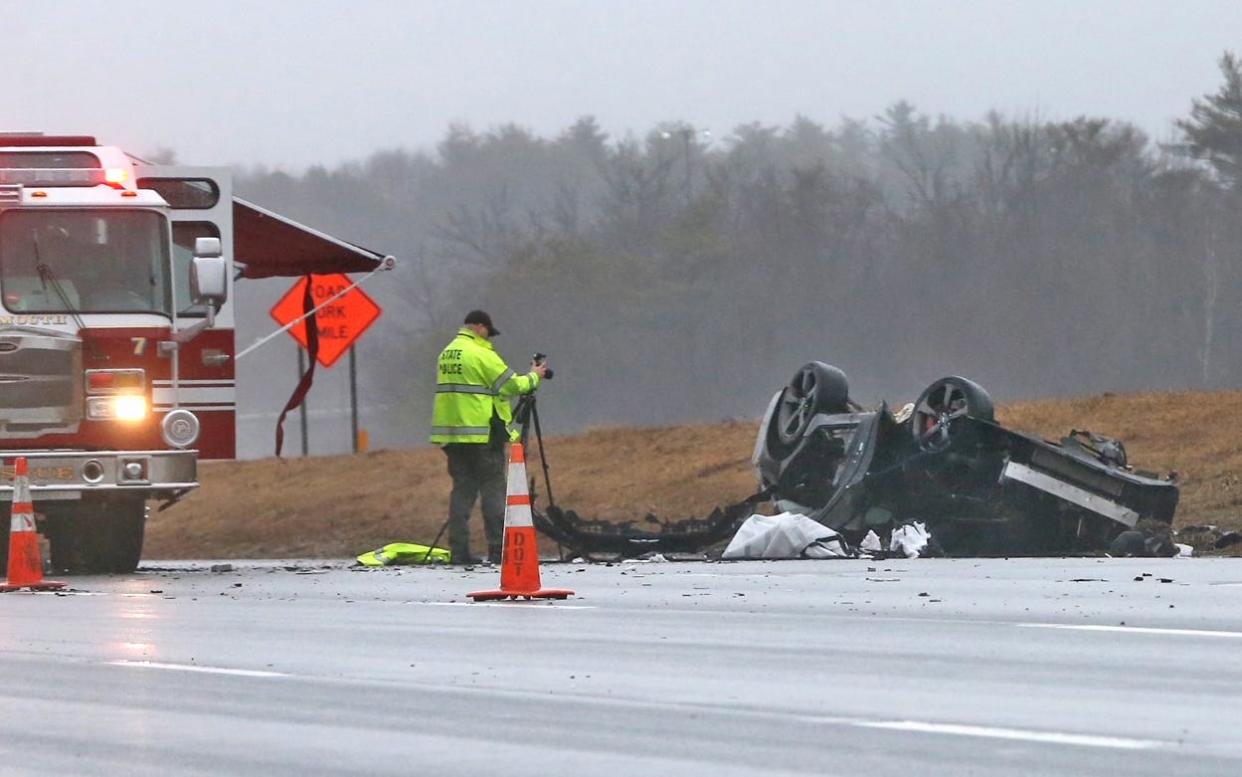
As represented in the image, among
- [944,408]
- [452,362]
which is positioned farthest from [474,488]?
[944,408]

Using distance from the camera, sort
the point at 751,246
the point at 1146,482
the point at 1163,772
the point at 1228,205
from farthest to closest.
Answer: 1. the point at 751,246
2. the point at 1228,205
3. the point at 1146,482
4. the point at 1163,772

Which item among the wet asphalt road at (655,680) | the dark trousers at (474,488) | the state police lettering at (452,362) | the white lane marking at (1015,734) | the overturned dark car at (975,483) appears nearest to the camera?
the white lane marking at (1015,734)

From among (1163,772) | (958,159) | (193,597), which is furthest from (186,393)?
(958,159)

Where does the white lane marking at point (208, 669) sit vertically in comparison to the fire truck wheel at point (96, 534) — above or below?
below

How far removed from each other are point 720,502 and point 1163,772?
1913 cm

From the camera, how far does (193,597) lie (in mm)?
14852

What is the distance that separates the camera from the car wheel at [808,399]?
19438 mm

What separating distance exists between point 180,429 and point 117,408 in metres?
0.50

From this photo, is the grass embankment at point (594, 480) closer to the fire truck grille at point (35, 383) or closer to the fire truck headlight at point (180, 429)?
the fire truck headlight at point (180, 429)

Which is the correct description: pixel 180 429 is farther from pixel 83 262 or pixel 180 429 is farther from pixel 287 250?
pixel 287 250

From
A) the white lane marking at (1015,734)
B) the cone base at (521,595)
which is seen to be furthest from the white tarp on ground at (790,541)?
the white lane marking at (1015,734)

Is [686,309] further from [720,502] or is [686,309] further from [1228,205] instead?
[720,502]

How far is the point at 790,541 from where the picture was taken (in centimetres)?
1775

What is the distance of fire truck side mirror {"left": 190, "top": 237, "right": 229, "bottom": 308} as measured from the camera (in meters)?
16.9
